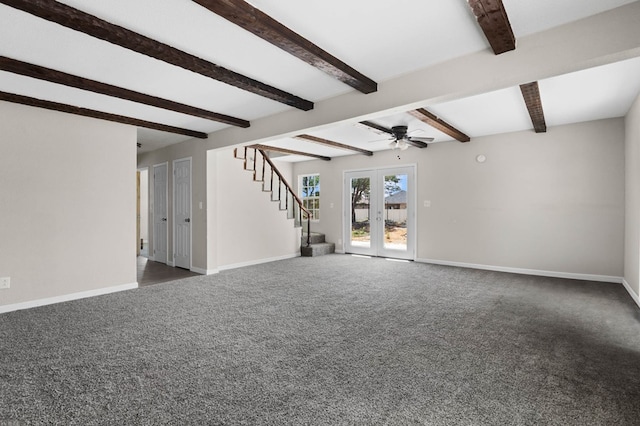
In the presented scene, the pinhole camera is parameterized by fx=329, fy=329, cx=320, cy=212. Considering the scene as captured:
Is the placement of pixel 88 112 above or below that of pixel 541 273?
above

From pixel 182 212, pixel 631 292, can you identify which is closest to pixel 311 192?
pixel 182 212

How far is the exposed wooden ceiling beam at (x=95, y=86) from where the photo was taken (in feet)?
9.53

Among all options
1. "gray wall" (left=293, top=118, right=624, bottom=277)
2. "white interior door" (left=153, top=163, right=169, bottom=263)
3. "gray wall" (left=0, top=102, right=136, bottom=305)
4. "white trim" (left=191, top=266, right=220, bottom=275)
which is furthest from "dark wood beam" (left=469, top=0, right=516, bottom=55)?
"white interior door" (left=153, top=163, right=169, bottom=263)

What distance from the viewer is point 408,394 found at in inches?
79.5

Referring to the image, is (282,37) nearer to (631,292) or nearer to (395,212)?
(631,292)

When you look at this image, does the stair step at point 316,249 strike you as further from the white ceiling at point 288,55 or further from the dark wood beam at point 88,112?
the white ceiling at point 288,55

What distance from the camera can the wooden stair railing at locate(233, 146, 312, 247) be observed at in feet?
22.2

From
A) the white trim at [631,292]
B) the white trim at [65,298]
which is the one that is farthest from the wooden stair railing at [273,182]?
the white trim at [631,292]

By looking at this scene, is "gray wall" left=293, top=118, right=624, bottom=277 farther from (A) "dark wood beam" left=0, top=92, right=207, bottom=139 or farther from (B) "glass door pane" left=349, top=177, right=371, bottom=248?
(A) "dark wood beam" left=0, top=92, right=207, bottom=139

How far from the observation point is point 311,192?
877 centimetres

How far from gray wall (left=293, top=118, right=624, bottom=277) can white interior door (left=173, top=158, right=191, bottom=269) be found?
14.0ft

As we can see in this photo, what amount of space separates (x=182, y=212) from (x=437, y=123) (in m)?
4.76

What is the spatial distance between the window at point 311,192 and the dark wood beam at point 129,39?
→ 513 centimetres

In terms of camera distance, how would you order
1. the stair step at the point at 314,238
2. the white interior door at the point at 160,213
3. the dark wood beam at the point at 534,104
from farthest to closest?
the stair step at the point at 314,238
the white interior door at the point at 160,213
the dark wood beam at the point at 534,104
